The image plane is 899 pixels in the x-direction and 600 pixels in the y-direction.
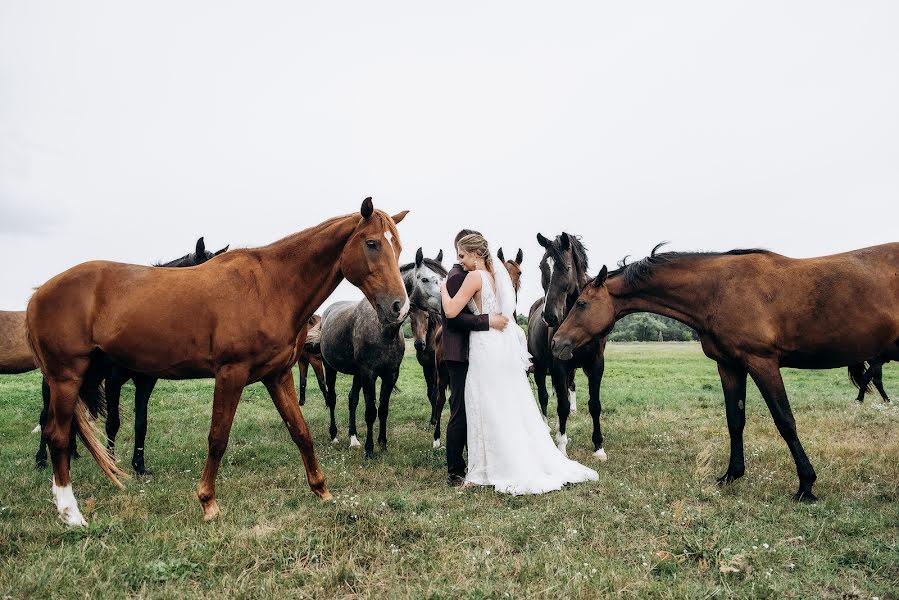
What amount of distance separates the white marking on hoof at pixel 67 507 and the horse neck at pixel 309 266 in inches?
96.6

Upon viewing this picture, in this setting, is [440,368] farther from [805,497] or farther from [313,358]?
[313,358]

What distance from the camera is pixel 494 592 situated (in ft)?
10.3

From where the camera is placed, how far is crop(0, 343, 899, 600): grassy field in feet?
10.7

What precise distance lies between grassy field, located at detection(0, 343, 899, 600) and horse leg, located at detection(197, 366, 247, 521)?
0.14m

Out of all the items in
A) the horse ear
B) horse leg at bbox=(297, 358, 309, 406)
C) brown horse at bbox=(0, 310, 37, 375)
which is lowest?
horse leg at bbox=(297, 358, 309, 406)

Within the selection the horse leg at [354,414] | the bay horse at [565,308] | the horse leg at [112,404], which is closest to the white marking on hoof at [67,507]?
the horse leg at [112,404]

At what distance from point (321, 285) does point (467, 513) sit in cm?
253

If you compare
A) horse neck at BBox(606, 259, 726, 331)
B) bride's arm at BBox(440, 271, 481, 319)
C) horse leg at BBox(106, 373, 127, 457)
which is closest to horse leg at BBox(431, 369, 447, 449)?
bride's arm at BBox(440, 271, 481, 319)

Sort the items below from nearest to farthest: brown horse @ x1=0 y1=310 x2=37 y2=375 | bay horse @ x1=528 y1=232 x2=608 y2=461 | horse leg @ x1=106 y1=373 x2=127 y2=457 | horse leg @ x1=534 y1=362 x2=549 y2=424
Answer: horse leg @ x1=106 y1=373 x2=127 y2=457, bay horse @ x1=528 y1=232 x2=608 y2=461, horse leg @ x1=534 y1=362 x2=549 y2=424, brown horse @ x1=0 y1=310 x2=37 y2=375

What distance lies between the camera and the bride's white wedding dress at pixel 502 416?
572 centimetres

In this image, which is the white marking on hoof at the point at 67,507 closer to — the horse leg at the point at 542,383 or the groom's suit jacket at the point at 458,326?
the groom's suit jacket at the point at 458,326

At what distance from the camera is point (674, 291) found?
591 centimetres

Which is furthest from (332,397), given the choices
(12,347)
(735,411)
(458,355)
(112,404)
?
(735,411)

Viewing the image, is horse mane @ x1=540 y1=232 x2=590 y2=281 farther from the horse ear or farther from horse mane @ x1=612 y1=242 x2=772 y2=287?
the horse ear
